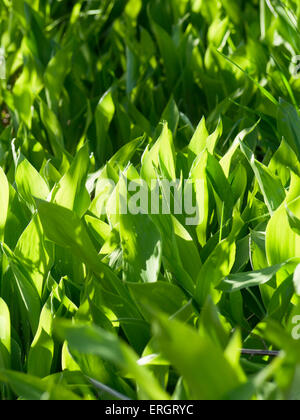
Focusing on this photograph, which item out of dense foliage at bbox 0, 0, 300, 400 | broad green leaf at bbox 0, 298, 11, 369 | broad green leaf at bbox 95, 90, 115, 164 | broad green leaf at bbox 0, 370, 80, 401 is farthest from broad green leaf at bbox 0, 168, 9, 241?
broad green leaf at bbox 95, 90, 115, 164

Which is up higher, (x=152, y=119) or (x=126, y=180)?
(x=126, y=180)

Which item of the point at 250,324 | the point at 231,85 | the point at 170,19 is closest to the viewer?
the point at 250,324

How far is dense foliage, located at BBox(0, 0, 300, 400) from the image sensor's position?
0.80m

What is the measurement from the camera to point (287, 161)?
147cm

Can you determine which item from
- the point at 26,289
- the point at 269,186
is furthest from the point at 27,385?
the point at 269,186

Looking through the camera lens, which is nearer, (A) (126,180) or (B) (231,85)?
(A) (126,180)

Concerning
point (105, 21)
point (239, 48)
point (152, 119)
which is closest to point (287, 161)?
point (152, 119)

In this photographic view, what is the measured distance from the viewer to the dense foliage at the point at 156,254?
0.80m

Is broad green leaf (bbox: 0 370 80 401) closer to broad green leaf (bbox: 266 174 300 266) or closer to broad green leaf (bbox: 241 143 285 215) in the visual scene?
broad green leaf (bbox: 266 174 300 266)

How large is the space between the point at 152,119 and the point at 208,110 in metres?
0.26

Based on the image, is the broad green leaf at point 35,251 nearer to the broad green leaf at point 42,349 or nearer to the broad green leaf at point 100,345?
the broad green leaf at point 42,349

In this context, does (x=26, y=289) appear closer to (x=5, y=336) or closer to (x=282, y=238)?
(x=5, y=336)

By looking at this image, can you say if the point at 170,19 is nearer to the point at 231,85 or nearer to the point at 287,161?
the point at 231,85

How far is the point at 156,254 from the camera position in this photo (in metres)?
1.12
